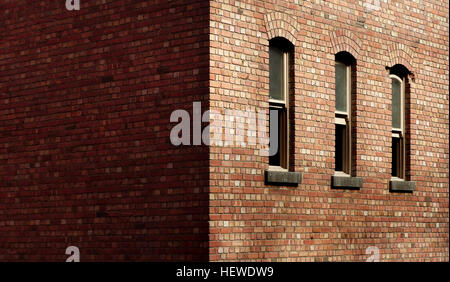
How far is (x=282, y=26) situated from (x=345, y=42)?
65.9 inches

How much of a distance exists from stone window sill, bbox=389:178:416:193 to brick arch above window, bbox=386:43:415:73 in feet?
6.56

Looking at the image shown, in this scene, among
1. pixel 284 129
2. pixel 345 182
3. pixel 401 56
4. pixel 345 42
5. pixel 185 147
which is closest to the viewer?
pixel 185 147

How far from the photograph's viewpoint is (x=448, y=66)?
1825 centimetres

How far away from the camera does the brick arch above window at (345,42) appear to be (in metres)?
15.6

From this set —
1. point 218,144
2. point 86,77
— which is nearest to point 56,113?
point 86,77

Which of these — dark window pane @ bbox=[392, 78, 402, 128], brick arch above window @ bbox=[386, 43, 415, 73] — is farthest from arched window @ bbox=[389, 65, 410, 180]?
brick arch above window @ bbox=[386, 43, 415, 73]

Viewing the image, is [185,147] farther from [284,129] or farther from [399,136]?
[399,136]

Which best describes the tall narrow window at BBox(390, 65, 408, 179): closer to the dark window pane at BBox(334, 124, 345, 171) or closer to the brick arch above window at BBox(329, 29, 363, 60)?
the brick arch above window at BBox(329, 29, 363, 60)

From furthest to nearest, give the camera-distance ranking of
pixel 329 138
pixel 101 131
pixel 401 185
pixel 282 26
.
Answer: pixel 401 185 → pixel 329 138 → pixel 282 26 → pixel 101 131

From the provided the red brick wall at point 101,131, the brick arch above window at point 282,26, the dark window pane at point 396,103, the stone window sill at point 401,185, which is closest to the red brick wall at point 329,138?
the brick arch above window at point 282,26

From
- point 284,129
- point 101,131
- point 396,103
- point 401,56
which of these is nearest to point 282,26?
point 284,129

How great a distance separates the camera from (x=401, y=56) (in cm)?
1706

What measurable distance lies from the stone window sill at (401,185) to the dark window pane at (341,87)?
1.68 metres

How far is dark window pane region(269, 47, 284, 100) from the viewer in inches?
578
